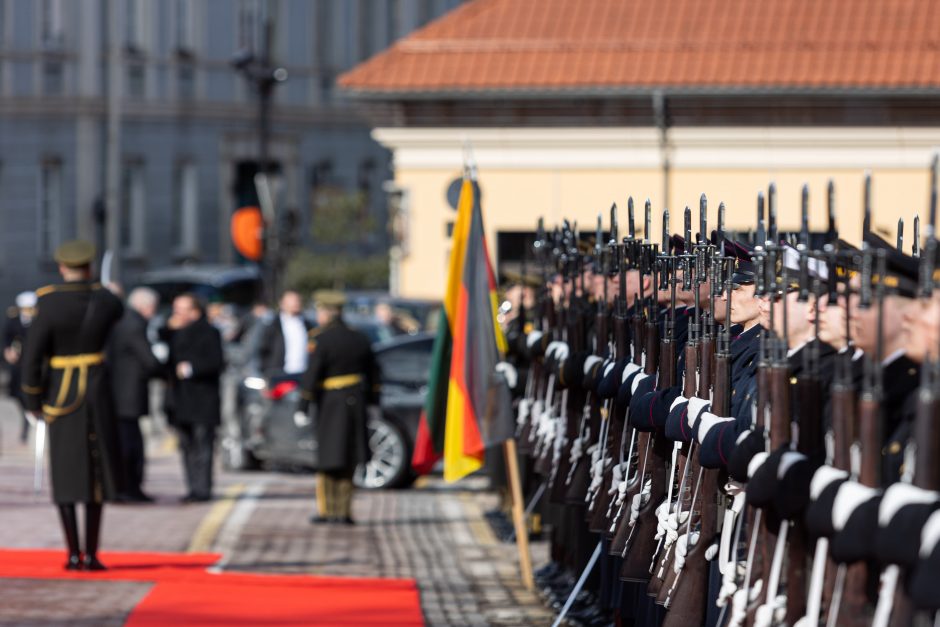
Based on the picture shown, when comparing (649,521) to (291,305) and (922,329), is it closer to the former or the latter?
(922,329)

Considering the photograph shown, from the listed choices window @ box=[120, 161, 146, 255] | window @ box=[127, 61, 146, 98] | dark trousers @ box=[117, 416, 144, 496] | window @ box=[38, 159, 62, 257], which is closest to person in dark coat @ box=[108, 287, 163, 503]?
dark trousers @ box=[117, 416, 144, 496]

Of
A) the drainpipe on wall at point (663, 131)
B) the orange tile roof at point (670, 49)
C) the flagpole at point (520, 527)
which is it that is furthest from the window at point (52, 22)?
the flagpole at point (520, 527)

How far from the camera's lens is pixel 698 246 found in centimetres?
752

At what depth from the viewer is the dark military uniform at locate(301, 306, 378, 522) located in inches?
591

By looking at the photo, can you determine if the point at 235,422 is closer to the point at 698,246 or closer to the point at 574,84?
the point at 574,84

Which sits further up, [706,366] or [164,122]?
[164,122]

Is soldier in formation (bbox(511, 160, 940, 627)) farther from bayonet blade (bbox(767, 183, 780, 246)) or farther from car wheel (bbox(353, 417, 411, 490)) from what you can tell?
car wheel (bbox(353, 417, 411, 490))

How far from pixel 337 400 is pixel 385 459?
274cm

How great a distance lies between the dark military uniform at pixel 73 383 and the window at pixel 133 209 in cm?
3773

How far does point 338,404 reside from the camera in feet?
49.8

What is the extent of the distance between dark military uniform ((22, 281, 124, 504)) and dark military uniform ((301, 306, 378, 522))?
3.75m

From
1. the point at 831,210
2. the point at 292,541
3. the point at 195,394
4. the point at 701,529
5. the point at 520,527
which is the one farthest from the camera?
the point at 195,394

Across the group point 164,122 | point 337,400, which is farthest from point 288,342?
point 164,122

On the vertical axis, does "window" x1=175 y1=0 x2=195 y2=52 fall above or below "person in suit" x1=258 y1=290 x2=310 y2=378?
above
